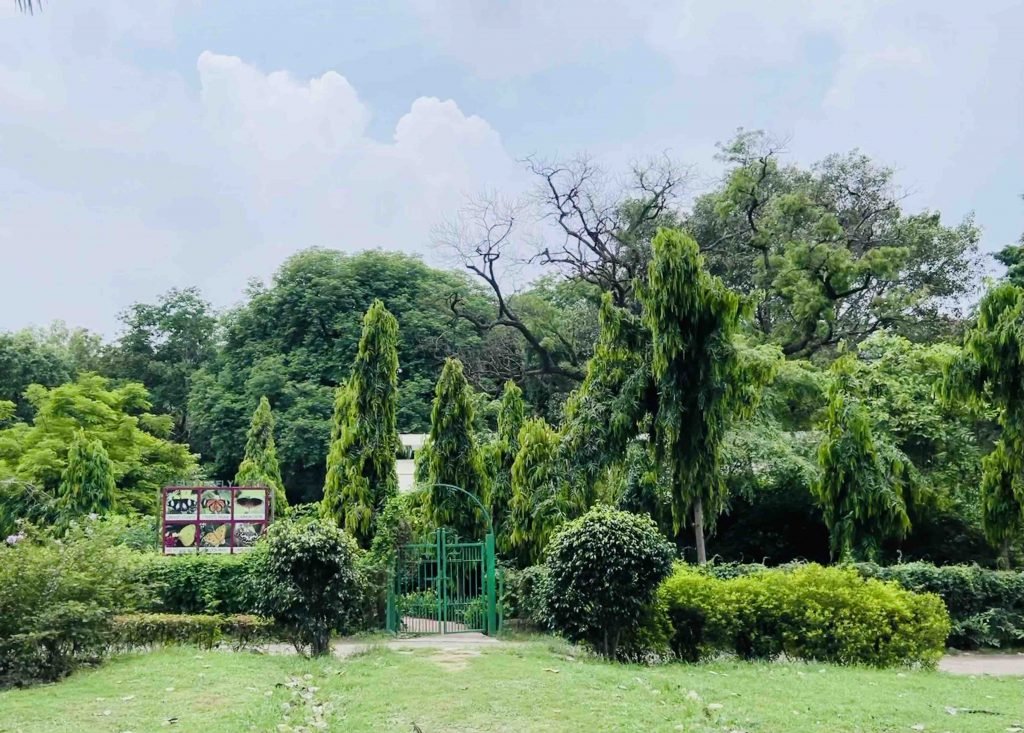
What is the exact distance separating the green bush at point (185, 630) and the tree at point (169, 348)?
32781 mm

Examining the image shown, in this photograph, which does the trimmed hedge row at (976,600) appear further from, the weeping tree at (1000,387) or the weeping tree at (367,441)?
the weeping tree at (367,441)

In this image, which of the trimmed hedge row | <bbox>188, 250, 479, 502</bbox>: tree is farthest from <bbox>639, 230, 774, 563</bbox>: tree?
A: <bbox>188, 250, 479, 502</bbox>: tree

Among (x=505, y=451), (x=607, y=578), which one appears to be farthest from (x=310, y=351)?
(x=607, y=578)

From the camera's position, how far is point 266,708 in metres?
7.71

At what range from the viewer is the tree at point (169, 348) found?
44.5 metres

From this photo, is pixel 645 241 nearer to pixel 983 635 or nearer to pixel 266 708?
pixel 983 635

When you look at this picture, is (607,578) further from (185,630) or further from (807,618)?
(185,630)

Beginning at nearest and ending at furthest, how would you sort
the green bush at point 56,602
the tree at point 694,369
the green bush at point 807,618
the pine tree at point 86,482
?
the green bush at point 56,602 → the green bush at point 807,618 → the tree at point 694,369 → the pine tree at point 86,482

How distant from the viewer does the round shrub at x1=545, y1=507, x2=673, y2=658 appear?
11.4 meters

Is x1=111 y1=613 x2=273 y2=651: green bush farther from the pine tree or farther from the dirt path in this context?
the pine tree

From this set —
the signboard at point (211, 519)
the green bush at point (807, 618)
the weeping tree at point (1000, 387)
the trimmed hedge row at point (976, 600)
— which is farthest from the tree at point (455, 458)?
the weeping tree at point (1000, 387)

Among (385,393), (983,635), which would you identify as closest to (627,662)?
(983,635)

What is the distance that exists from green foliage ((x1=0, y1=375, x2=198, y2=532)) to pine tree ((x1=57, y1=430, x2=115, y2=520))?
3.24 ft

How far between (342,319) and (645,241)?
1582cm
